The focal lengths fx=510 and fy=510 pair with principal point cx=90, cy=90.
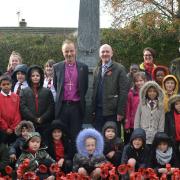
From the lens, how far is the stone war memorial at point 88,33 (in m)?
8.54

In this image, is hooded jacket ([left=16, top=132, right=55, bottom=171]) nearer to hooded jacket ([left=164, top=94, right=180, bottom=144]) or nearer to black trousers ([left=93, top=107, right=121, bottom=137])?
black trousers ([left=93, top=107, right=121, bottom=137])

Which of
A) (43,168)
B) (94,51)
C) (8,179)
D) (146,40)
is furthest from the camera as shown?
(146,40)

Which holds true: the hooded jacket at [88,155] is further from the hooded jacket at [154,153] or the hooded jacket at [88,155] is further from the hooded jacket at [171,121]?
the hooded jacket at [171,121]

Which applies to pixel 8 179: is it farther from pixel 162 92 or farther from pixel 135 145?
pixel 162 92

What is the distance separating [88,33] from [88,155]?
2521mm

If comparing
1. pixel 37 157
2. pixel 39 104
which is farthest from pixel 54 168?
pixel 39 104

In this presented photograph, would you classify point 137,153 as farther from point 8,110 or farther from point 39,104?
point 8,110

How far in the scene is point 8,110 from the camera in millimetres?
7422

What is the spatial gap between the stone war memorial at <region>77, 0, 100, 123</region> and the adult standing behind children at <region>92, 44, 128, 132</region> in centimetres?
95

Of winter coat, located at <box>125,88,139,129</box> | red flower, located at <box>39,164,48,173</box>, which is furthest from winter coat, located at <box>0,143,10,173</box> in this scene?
winter coat, located at <box>125,88,139,129</box>

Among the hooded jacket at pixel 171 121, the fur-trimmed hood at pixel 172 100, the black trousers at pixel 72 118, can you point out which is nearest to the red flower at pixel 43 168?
the black trousers at pixel 72 118

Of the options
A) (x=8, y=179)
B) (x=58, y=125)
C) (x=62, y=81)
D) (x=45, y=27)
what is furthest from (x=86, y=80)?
(x=45, y=27)

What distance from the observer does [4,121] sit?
7.39 meters

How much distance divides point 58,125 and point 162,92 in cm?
156
